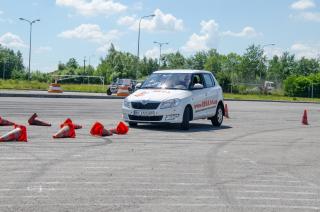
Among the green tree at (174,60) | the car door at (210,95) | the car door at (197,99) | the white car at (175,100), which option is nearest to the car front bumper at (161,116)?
the white car at (175,100)

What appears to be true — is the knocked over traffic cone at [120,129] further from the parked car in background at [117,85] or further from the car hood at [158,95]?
the parked car in background at [117,85]

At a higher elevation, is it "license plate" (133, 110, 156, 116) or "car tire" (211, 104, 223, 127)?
"license plate" (133, 110, 156, 116)

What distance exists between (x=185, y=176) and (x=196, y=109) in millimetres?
8714

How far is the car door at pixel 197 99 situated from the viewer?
16.9 m

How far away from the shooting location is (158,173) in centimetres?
860

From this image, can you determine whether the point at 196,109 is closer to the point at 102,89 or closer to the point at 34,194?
Result: the point at 34,194

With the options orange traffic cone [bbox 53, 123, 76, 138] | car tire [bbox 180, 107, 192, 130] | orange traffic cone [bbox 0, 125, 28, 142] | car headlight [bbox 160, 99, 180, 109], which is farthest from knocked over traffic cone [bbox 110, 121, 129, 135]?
orange traffic cone [bbox 0, 125, 28, 142]

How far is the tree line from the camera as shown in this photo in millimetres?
115500

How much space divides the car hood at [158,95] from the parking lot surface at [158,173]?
1.89 meters

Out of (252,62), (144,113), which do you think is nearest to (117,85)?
(144,113)

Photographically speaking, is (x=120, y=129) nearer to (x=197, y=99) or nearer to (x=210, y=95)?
(x=197, y=99)

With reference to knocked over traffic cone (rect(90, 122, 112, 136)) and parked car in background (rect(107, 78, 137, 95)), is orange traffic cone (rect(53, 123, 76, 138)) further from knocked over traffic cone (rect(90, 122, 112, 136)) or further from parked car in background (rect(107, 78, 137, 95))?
parked car in background (rect(107, 78, 137, 95))

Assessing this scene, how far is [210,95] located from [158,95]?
2.36 metres

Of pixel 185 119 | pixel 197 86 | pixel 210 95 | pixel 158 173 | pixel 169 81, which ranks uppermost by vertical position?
pixel 169 81
